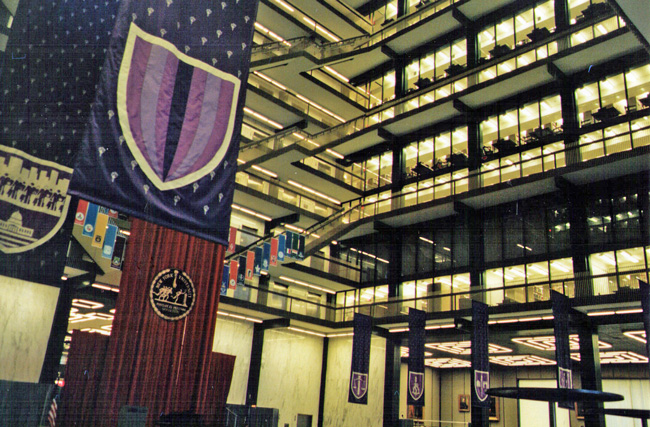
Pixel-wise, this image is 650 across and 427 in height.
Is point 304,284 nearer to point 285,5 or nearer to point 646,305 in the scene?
point 285,5

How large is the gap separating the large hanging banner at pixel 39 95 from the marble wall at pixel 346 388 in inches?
916

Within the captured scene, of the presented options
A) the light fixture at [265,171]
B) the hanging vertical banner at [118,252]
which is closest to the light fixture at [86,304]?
the hanging vertical banner at [118,252]

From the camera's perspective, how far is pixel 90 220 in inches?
640

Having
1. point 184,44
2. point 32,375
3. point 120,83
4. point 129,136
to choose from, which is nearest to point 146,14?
point 184,44

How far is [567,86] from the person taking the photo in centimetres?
2562

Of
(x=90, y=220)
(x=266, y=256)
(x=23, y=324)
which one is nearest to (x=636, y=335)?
(x=266, y=256)

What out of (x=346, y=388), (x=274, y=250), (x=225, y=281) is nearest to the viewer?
(x=225, y=281)

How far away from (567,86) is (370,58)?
13317 mm

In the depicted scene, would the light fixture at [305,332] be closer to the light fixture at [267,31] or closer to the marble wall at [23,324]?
the light fixture at [267,31]

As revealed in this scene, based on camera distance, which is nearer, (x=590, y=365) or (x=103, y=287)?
(x=590, y=365)

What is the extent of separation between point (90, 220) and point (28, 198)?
766cm

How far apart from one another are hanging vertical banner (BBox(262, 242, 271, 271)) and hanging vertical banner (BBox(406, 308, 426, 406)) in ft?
22.2

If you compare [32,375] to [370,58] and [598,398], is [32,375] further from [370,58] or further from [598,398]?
[370,58]

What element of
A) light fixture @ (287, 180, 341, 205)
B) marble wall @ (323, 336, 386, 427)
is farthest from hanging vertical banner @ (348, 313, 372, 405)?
light fixture @ (287, 180, 341, 205)
